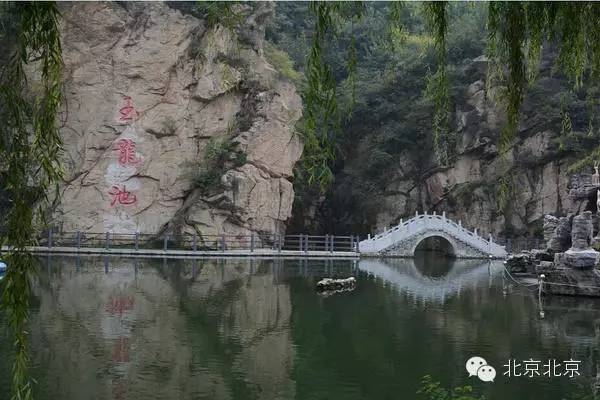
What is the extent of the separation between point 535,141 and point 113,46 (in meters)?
15.5

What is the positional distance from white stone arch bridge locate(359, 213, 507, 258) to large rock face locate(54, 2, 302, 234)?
3694 millimetres

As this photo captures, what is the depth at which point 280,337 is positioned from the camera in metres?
8.32

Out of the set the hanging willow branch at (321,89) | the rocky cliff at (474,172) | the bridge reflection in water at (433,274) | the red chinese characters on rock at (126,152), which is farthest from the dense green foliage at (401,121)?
the hanging willow branch at (321,89)

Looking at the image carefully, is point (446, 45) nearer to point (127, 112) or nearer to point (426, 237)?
point (127, 112)

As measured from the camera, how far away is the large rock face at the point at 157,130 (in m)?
20.3

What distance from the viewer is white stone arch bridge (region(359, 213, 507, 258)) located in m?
23.2

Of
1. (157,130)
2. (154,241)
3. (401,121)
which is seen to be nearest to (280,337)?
(154,241)

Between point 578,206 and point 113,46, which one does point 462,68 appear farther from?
point 113,46

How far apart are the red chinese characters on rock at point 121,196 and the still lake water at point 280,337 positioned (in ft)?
19.3

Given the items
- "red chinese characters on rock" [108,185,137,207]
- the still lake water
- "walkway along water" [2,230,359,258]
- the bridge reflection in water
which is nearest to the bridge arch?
the bridge reflection in water

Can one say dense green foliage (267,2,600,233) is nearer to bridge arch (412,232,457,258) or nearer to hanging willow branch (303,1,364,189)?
bridge arch (412,232,457,258)

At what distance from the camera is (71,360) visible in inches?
258

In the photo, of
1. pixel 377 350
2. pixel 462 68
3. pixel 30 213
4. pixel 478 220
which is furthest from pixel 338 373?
pixel 462 68

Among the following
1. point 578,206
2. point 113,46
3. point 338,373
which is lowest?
point 338,373
